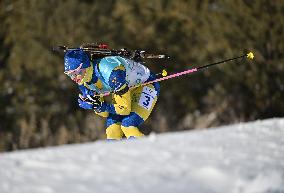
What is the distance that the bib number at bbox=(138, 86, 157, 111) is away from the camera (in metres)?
6.67

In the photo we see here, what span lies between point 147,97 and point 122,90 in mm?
731

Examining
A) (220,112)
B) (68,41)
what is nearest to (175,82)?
(220,112)

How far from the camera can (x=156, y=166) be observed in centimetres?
279

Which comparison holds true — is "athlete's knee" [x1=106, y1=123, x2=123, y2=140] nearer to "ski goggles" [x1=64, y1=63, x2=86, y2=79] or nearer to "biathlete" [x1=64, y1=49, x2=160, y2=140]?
"biathlete" [x1=64, y1=49, x2=160, y2=140]

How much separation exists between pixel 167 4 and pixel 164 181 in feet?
41.1

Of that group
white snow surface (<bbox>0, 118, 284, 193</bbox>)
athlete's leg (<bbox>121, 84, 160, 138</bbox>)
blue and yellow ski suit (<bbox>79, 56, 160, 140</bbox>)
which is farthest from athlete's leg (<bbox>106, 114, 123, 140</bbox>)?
white snow surface (<bbox>0, 118, 284, 193</bbox>)

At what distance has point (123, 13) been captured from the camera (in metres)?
15.1

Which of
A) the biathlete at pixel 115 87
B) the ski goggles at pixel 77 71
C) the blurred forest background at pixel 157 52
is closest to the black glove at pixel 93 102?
the biathlete at pixel 115 87

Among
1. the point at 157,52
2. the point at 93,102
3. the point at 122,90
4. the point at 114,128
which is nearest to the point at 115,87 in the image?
the point at 122,90

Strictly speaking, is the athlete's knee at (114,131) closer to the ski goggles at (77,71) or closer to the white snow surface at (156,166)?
the ski goggles at (77,71)

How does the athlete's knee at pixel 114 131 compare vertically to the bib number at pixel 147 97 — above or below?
below

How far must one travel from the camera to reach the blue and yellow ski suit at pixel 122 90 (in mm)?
5961

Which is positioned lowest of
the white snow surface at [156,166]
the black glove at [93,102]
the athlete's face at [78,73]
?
the white snow surface at [156,166]

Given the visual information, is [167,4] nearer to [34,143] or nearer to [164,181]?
[34,143]
